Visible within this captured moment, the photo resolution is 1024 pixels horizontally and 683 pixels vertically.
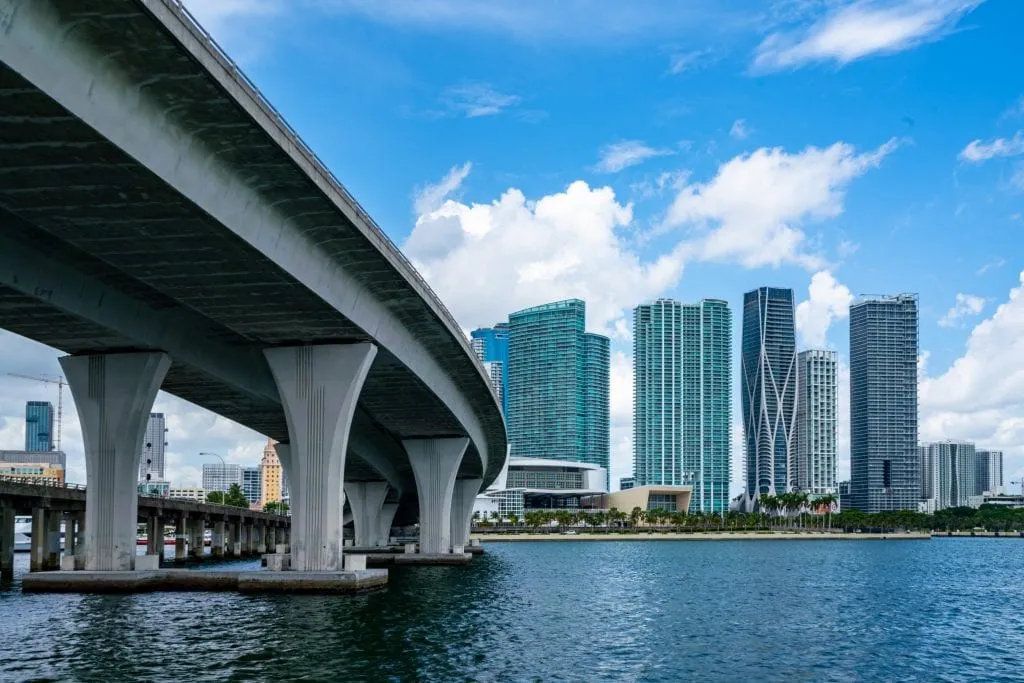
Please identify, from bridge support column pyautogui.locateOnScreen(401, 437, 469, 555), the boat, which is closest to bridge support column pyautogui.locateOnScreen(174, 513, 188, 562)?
bridge support column pyautogui.locateOnScreen(401, 437, 469, 555)

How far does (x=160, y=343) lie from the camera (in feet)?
165

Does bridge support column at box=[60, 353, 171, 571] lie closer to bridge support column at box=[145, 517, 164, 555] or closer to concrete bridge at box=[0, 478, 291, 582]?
concrete bridge at box=[0, 478, 291, 582]

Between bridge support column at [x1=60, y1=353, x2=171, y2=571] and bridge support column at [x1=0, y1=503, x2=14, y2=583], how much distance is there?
521 inches

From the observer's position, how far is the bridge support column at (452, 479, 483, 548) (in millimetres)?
114500

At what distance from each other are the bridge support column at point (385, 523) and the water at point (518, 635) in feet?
224

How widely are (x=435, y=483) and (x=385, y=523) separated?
54.0m

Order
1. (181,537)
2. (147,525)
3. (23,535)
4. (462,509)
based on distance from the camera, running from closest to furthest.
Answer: (147,525), (181,537), (462,509), (23,535)

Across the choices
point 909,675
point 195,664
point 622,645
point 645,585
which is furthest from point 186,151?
point 645,585

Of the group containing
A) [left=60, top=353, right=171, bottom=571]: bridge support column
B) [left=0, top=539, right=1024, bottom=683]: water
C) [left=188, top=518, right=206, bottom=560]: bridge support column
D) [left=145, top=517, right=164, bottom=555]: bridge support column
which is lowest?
[left=188, top=518, right=206, bottom=560]: bridge support column

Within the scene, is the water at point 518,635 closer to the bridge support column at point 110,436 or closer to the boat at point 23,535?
the bridge support column at point 110,436

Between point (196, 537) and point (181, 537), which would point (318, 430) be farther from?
point (196, 537)

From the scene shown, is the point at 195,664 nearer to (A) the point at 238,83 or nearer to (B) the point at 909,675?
(A) the point at 238,83

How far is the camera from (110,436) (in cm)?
5069

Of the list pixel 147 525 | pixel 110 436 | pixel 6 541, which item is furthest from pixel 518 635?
pixel 147 525
